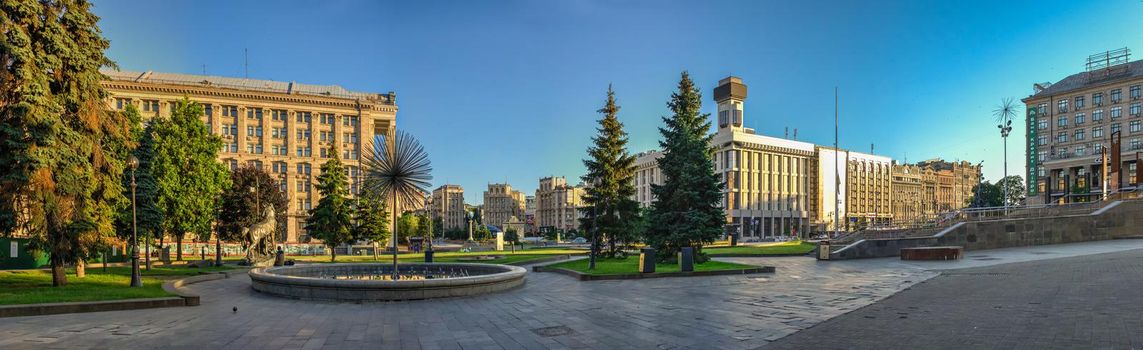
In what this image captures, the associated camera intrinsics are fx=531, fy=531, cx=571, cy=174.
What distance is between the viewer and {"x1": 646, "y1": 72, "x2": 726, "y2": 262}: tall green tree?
27500 mm

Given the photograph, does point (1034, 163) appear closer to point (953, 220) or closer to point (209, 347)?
point (953, 220)

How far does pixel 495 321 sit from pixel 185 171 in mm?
32379

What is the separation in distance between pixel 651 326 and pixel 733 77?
118 m

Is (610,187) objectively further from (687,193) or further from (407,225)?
(407,225)

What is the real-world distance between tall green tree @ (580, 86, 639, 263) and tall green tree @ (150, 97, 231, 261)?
25.1 meters

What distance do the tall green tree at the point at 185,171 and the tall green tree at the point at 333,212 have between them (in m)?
8.02

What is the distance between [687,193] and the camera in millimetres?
27375

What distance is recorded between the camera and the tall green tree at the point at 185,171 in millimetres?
32938

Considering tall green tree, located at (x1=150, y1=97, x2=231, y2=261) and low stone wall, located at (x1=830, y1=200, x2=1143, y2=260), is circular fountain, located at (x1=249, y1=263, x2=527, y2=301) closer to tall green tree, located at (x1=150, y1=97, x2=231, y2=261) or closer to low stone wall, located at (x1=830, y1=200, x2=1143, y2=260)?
tall green tree, located at (x1=150, y1=97, x2=231, y2=261)

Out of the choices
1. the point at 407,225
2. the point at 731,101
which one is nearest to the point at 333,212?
the point at 407,225

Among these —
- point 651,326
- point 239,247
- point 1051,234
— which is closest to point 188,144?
point 239,247

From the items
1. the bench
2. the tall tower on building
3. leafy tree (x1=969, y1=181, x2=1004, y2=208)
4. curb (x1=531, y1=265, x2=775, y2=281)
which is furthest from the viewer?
leafy tree (x1=969, y1=181, x2=1004, y2=208)

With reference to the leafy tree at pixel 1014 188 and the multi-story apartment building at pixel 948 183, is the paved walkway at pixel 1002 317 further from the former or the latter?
the multi-story apartment building at pixel 948 183

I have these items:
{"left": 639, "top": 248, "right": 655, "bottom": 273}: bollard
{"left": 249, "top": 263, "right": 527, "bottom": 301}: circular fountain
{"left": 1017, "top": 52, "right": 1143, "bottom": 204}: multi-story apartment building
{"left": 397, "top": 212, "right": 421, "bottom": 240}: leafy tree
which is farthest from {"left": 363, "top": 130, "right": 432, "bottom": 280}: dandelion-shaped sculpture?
{"left": 1017, "top": 52, "right": 1143, "bottom": 204}: multi-story apartment building
